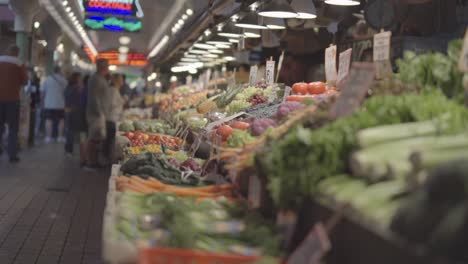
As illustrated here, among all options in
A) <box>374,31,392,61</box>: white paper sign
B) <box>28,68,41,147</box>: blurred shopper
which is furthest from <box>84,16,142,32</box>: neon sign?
<box>374,31,392,61</box>: white paper sign

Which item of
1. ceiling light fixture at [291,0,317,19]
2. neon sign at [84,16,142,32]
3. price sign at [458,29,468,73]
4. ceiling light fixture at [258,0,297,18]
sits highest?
neon sign at [84,16,142,32]

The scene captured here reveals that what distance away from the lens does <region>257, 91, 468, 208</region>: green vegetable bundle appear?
2.87 m

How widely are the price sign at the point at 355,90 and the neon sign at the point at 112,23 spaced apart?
2216 cm

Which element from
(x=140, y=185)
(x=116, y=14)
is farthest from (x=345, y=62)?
(x=116, y=14)

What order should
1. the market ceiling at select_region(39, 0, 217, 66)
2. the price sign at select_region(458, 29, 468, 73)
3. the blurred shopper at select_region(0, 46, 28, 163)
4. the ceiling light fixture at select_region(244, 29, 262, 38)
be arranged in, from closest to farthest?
the price sign at select_region(458, 29, 468, 73) < the ceiling light fixture at select_region(244, 29, 262, 38) < the blurred shopper at select_region(0, 46, 28, 163) < the market ceiling at select_region(39, 0, 217, 66)

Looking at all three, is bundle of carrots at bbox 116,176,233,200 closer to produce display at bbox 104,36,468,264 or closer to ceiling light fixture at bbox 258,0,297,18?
produce display at bbox 104,36,468,264

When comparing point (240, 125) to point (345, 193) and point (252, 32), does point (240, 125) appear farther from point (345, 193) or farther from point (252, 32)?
point (252, 32)

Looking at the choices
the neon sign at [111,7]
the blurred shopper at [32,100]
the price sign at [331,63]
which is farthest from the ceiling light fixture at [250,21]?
the neon sign at [111,7]

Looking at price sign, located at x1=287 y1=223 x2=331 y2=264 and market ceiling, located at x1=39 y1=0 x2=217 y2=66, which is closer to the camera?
price sign, located at x1=287 y1=223 x2=331 y2=264

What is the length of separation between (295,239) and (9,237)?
178 inches

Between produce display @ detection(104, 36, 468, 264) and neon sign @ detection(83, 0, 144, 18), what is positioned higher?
neon sign @ detection(83, 0, 144, 18)

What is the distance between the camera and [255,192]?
3.47 meters

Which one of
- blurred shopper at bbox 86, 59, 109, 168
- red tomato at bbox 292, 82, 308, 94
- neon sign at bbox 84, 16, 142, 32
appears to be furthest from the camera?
neon sign at bbox 84, 16, 142, 32

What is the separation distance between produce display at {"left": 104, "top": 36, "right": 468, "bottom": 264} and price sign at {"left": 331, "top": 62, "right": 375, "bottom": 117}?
0.02m
